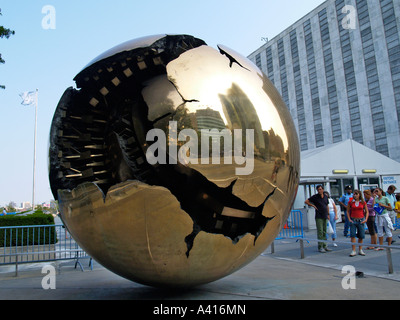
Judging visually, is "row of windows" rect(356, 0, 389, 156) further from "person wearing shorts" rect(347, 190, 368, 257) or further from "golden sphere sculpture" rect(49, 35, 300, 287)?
"golden sphere sculpture" rect(49, 35, 300, 287)

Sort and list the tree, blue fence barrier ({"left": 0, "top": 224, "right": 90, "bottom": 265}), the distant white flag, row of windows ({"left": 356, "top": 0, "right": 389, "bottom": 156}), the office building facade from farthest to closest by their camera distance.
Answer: row of windows ({"left": 356, "top": 0, "right": 389, "bottom": 156})
the office building facade
the distant white flag
the tree
blue fence barrier ({"left": 0, "top": 224, "right": 90, "bottom": 265})

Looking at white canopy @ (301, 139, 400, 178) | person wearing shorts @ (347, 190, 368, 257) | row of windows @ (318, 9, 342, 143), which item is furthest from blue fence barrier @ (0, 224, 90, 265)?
row of windows @ (318, 9, 342, 143)

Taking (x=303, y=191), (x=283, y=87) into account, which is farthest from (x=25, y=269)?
(x=283, y=87)

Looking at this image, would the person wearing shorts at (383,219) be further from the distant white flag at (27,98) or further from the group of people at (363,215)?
the distant white flag at (27,98)

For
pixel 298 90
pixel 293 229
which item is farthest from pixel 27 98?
pixel 298 90

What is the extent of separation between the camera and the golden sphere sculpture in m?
2.54

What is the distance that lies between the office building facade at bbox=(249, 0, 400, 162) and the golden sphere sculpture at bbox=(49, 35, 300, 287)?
3643cm

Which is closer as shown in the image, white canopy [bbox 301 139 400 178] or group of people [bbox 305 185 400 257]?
group of people [bbox 305 185 400 257]

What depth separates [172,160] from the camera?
2.50 m

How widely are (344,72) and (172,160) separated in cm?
4156

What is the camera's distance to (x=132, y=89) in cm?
285

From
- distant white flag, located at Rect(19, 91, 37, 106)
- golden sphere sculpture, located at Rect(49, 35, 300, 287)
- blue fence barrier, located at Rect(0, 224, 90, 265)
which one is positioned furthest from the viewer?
distant white flag, located at Rect(19, 91, 37, 106)

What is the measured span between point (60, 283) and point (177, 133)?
11.7 feet
